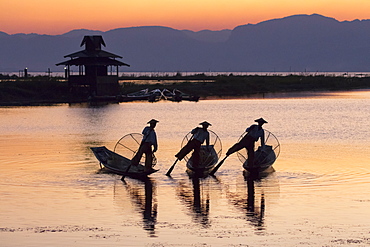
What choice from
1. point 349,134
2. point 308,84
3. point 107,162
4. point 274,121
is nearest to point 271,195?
point 107,162

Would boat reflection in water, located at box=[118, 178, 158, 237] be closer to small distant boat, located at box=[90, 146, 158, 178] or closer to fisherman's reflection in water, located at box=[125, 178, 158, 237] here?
fisherman's reflection in water, located at box=[125, 178, 158, 237]

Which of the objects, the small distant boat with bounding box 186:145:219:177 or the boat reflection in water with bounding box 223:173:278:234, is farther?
the small distant boat with bounding box 186:145:219:177

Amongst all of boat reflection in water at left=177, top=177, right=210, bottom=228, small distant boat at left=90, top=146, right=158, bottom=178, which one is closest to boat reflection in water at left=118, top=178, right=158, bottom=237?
small distant boat at left=90, top=146, right=158, bottom=178

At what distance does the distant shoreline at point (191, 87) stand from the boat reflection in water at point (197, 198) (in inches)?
1916

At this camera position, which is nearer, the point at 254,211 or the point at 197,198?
the point at 254,211

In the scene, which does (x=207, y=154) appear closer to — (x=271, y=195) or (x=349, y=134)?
(x=271, y=195)

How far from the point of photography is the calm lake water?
1405cm

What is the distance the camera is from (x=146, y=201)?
1794 centimetres

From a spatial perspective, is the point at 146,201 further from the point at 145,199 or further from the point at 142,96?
the point at 142,96

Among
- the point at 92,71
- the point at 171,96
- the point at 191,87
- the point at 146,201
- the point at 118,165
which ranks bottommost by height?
the point at 146,201

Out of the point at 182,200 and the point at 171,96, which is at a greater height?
the point at 171,96

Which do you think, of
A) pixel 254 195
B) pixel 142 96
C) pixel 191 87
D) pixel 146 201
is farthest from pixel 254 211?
pixel 191 87

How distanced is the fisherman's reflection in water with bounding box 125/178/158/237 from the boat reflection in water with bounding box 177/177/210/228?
79 cm

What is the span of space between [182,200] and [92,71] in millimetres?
53312
